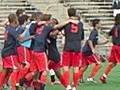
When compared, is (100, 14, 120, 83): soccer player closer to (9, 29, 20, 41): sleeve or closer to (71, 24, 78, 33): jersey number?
(71, 24, 78, 33): jersey number

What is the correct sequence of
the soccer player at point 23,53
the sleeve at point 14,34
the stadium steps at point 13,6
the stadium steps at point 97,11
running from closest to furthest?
the sleeve at point 14,34
the soccer player at point 23,53
the stadium steps at point 13,6
the stadium steps at point 97,11

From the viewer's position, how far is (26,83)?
13305 mm

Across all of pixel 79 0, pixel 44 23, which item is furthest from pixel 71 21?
pixel 79 0

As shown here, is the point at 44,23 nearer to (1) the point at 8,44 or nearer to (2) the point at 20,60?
(1) the point at 8,44

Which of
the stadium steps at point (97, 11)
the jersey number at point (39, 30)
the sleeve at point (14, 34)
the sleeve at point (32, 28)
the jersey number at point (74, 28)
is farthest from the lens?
the stadium steps at point (97, 11)

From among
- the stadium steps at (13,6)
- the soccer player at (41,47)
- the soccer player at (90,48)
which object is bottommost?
the stadium steps at (13,6)

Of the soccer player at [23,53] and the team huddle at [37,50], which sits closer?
the team huddle at [37,50]

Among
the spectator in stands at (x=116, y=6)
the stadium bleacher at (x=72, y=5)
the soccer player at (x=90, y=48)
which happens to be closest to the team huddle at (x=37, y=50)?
the soccer player at (x=90, y=48)

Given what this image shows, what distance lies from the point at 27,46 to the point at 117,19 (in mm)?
3003

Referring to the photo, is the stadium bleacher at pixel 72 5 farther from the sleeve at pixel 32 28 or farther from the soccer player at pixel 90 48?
the sleeve at pixel 32 28

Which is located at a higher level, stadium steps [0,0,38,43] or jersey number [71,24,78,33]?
jersey number [71,24,78,33]

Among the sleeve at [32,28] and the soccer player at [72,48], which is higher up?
the sleeve at [32,28]

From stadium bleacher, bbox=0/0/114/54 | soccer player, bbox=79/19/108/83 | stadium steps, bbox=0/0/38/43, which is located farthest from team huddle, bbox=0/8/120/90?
stadium bleacher, bbox=0/0/114/54

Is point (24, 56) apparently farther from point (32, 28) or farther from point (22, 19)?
point (32, 28)
